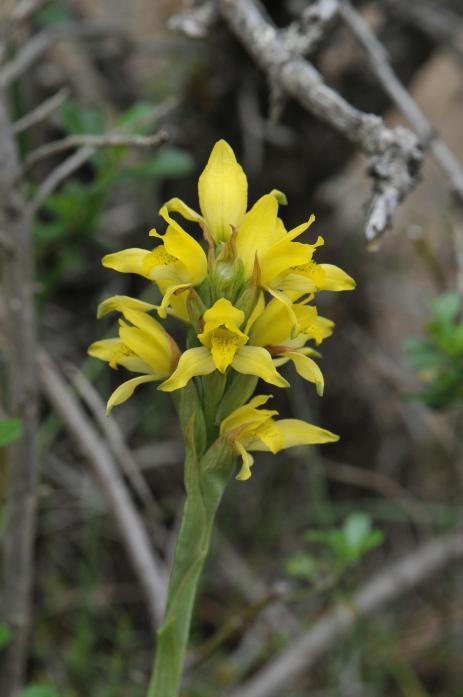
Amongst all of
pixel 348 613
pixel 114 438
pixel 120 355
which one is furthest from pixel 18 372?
pixel 348 613

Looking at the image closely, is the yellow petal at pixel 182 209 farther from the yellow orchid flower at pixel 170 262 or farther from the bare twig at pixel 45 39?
the bare twig at pixel 45 39

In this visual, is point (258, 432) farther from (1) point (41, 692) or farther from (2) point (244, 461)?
(1) point (41, 692)

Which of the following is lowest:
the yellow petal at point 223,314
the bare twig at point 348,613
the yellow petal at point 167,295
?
the bare twig at point 348,613

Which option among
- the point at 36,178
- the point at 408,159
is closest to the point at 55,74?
the point at 36,178

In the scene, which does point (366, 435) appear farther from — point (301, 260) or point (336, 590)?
point (301, 260)

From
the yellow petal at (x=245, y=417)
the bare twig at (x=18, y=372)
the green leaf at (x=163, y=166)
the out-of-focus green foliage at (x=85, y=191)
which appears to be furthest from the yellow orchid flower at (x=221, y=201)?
the green leaf at (x=163, y=166)

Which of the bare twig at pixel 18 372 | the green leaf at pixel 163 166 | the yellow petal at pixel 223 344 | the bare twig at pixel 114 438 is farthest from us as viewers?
the green leaf at pixel 163 166

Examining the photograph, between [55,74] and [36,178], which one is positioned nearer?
[36,178]

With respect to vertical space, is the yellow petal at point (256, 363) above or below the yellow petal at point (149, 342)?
below
